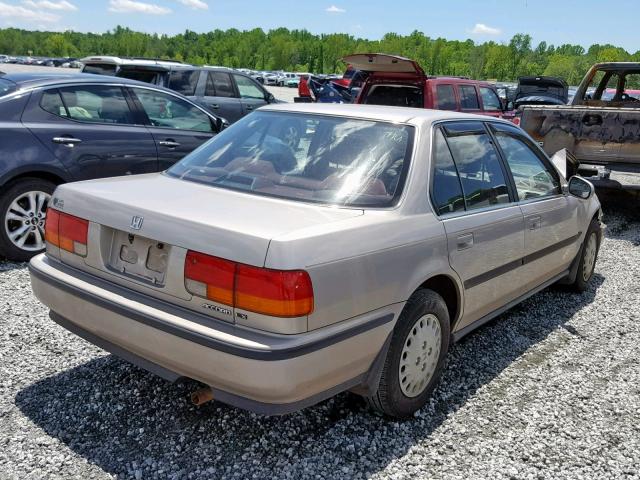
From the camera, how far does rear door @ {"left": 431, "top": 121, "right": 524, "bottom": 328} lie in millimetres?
3209

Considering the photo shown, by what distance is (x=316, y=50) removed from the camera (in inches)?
5039

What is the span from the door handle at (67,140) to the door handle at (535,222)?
394cm

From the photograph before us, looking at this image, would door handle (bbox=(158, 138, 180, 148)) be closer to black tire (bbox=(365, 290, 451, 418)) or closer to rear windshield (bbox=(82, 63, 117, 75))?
black tire (bbox=(365, 290, 451, 418))

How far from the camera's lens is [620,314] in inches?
193

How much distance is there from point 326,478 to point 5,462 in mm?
1387

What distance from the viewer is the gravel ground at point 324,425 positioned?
2678 millimetres

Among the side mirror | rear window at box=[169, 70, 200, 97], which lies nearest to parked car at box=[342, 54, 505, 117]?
rear window at box=[169, 70, 200, 97]

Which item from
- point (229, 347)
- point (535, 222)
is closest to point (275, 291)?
point (229, 347)

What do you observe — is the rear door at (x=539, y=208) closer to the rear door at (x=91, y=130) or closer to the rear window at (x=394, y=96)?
the rear door at (x=91, y=130)

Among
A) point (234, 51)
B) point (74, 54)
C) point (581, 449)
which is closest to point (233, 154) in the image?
point (581, 449)

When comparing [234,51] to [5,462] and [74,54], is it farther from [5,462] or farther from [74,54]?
[5,462]

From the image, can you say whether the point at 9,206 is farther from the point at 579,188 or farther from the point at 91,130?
the point at 579,188

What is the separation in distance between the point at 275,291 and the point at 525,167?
2.58 meters

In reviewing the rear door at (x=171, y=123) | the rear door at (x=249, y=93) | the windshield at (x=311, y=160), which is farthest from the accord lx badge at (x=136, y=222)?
the rear door at (x=249, y=93)
